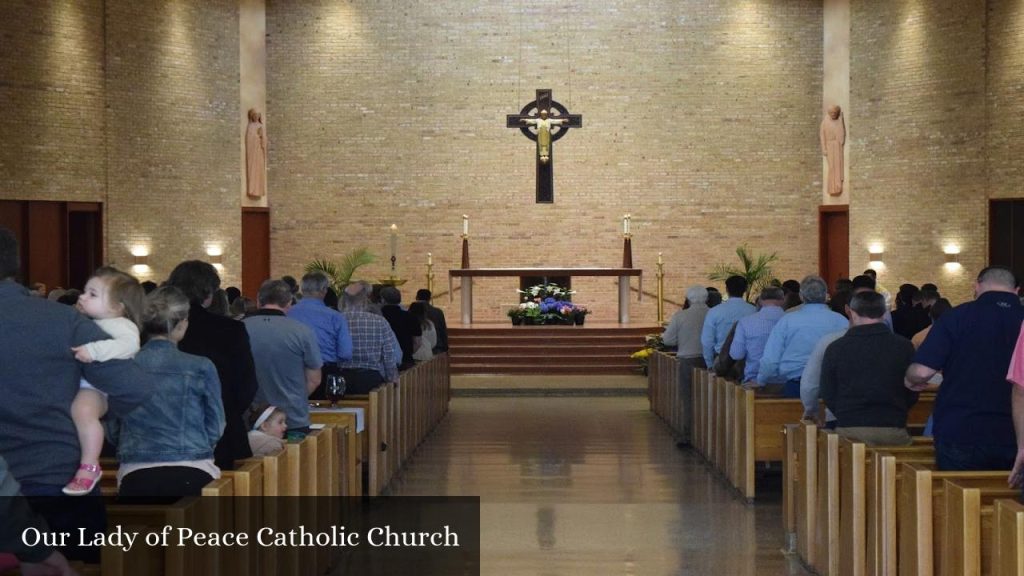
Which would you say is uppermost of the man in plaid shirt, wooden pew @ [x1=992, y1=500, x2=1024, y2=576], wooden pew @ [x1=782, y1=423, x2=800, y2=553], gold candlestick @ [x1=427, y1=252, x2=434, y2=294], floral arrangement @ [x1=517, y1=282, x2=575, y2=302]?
gold candlestick @ [x1=427, y1=252, x2=434, y2=294]

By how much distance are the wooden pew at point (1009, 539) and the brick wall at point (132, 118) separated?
1676cm

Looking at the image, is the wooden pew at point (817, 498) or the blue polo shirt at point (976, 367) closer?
the blue polo shirt at point (976, 367)

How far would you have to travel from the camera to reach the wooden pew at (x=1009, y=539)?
420cm

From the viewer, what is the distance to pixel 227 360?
5715mm

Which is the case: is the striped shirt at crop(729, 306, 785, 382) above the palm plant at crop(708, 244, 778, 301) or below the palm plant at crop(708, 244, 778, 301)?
below


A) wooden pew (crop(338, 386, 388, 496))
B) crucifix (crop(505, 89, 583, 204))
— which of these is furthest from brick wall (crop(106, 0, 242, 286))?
wooden pew (crop(338, 386, 388, 496))

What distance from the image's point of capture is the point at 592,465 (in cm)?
1113

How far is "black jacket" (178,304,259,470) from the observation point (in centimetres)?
569

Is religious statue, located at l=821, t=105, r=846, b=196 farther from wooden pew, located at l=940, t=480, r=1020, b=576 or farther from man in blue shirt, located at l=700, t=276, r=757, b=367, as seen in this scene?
wooden pew, located at l=940, t=480, r=1020, b=576

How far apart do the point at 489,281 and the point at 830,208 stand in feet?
19.4

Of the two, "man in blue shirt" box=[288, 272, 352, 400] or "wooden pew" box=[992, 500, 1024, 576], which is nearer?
"wooden pew" box=[992, 500, 1024, 576]

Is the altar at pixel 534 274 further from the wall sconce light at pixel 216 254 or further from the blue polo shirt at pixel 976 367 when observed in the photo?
the blue polo shirt at pixel 976 367

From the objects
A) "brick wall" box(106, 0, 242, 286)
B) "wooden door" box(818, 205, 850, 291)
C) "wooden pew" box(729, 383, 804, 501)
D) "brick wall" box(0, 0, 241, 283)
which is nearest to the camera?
"wooden pew" box(729, 383, 804, 501)

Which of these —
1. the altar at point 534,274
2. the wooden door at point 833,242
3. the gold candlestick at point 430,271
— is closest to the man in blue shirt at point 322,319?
the altar at point 534,274
